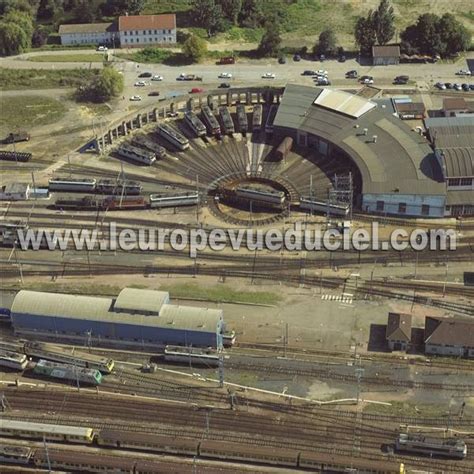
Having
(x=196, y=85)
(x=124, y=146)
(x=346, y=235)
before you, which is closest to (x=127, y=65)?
(x=196, y=85)

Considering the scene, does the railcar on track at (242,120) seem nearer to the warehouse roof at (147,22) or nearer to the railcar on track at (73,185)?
the railcar on track at (73,185)

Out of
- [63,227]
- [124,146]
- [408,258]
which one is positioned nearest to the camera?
[408,258]

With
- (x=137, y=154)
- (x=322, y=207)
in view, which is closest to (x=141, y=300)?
(x=322, y=207)

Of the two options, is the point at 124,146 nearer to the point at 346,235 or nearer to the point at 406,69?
the point at 346,235

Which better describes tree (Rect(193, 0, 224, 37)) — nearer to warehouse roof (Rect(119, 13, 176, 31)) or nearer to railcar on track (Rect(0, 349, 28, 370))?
warehouse roof (Rect(119, 13, 176, 31))

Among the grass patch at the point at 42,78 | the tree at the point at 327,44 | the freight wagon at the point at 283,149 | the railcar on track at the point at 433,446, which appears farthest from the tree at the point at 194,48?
the railcar on track at the point at 433,446

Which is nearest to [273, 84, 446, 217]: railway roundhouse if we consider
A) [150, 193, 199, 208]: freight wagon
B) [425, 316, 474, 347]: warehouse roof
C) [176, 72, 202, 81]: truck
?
[150, 193, 199, 208]: freight wagon

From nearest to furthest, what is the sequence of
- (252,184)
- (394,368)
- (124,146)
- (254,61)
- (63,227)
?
(394,368) → (63,227) → (252,184) → (124,146) → (254,61)

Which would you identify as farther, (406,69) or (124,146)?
(406,69)
